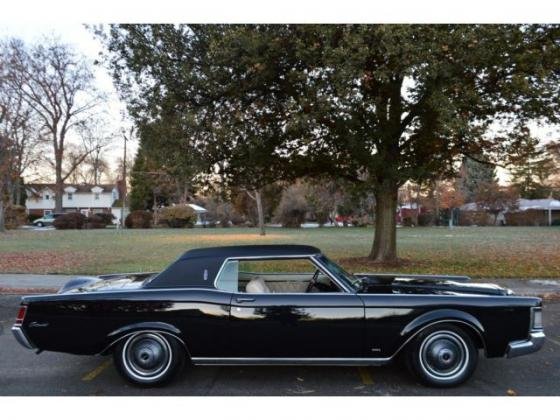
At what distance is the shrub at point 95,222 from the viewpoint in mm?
49222

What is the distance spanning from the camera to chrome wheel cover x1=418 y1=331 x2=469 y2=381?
181 inches

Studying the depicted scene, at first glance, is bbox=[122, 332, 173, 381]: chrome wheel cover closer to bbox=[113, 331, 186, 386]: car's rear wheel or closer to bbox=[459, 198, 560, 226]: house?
bbox=[113, 331, 186, 386]: car's rear wheel

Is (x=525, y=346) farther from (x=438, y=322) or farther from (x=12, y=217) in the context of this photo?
(x=12, y=217)

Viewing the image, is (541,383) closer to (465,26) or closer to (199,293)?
(199,293)

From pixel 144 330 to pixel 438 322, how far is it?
2.73 m

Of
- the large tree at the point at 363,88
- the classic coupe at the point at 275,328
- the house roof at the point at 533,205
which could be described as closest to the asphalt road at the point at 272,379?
the classic coupe at the point at 275,328

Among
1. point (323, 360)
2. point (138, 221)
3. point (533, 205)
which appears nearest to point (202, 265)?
point (323, 360)

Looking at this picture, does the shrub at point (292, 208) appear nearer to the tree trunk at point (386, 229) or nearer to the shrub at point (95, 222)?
the shrub at point (95, 222)

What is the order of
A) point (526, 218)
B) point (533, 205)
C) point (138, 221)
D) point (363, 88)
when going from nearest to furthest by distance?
point (363, 88) < point (138, 221) < point (526, 218) < point (533, 205)

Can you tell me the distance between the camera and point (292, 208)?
49594mm

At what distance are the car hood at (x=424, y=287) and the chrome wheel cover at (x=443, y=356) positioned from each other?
0.46m

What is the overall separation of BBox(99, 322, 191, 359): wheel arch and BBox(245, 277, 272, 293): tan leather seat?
2.56ft

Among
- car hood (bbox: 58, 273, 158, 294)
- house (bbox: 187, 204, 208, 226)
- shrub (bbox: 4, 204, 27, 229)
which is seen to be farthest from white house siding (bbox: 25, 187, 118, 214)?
car hood (bbox: 58, 273, 158, 294)

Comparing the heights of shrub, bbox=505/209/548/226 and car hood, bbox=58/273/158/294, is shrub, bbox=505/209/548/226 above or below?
above
